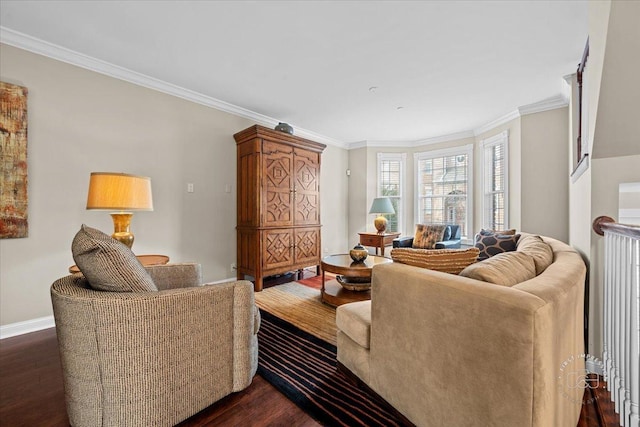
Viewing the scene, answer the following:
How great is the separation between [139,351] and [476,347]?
134 cm

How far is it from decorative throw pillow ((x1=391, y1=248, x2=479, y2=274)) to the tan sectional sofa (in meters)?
0.07

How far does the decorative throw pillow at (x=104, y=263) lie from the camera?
1170mm

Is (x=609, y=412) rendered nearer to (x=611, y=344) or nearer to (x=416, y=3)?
(x=611, y=344)

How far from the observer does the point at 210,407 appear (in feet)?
4.67

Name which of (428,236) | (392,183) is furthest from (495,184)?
(392,183)

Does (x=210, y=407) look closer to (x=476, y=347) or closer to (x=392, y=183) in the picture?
(x=476, y=347)

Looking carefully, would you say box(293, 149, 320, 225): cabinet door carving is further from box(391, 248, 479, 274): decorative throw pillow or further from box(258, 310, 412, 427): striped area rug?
box(391, 248, 479, 274): decorative throw pillow

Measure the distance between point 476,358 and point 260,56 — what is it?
2767mm

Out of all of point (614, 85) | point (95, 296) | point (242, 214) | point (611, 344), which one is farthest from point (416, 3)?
point (242, 214)

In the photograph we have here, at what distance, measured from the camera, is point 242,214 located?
12.1 feet

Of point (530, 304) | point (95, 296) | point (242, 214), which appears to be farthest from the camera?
point (242, 214)

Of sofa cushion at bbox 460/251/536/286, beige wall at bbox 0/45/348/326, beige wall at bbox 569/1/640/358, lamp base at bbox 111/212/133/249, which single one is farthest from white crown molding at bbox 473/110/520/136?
lamp base at bbox 111/212/133/249

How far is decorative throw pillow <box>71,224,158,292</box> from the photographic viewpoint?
1.17 meters

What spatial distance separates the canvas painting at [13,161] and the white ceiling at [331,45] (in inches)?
21.8
